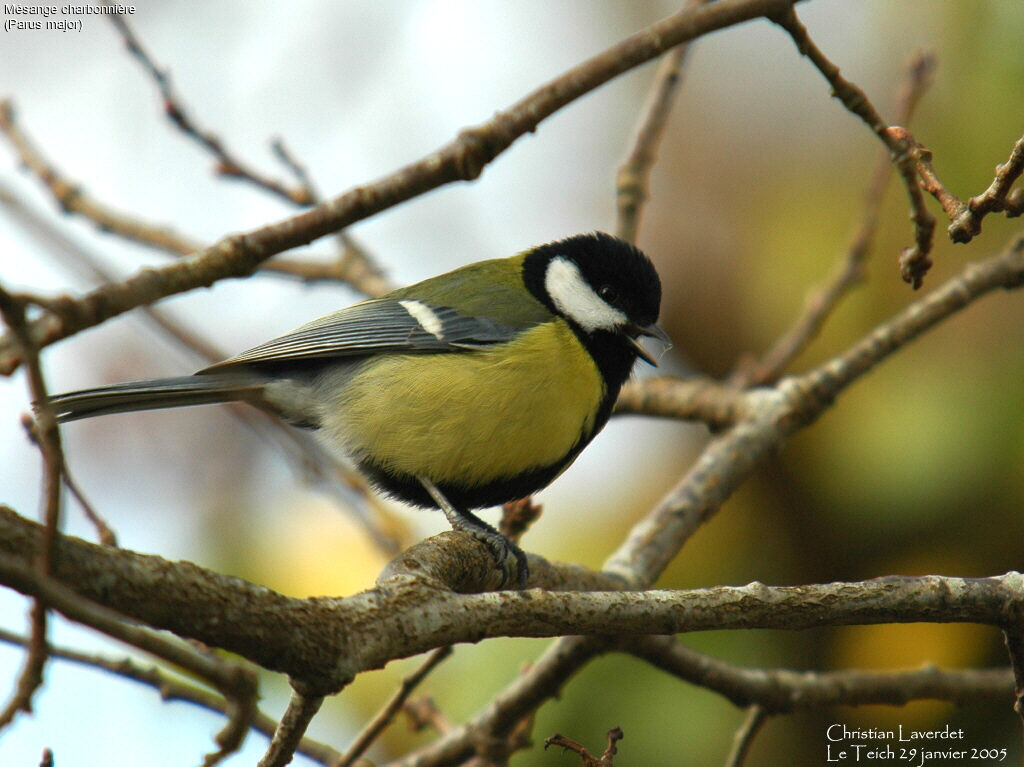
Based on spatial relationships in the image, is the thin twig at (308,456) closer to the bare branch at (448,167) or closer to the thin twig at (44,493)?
the bare branch at (448,167)

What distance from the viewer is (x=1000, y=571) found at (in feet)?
11.2

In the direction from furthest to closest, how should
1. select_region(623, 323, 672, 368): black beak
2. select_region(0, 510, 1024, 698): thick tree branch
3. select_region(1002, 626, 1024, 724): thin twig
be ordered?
select_region(623, 323, 672, 368): black beak, select_region(1002, 626, 1024, 724): thin twig, select_region(0, 510, 1024, 698): thick tree branch

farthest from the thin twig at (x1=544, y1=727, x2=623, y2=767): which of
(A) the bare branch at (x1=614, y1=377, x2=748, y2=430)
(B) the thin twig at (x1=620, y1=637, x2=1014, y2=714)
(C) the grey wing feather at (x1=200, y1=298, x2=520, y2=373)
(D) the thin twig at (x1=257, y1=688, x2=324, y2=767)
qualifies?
(A) the bare branch at (x1=614, y1=377, x2=748, y2=430)

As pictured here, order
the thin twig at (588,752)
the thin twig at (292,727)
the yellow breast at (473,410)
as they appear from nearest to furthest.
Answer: the thin twig at (292,727)
the thin twig at (588,752)
the yellow breast at (473,410)

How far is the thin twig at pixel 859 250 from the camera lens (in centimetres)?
345

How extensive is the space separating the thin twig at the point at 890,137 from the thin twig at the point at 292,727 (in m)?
1.51

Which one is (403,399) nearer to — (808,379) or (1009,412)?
(808,379)

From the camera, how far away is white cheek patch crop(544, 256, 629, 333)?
3.19 meters

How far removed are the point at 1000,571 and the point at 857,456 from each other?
0.67 metres

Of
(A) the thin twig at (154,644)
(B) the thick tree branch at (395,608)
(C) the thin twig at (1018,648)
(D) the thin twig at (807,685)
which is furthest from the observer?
(D) the thin twig at (807,685)

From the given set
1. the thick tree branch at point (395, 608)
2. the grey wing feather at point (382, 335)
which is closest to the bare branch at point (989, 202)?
the thick tree branch at point (395, 608)

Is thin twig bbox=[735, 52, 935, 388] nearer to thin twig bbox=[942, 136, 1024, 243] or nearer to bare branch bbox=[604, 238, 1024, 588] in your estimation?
bare branch bbox=[604, 238, 1024, 588]

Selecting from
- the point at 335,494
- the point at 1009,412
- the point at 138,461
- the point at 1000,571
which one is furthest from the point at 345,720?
the point at 1009,412

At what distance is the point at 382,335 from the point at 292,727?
1.80 m
